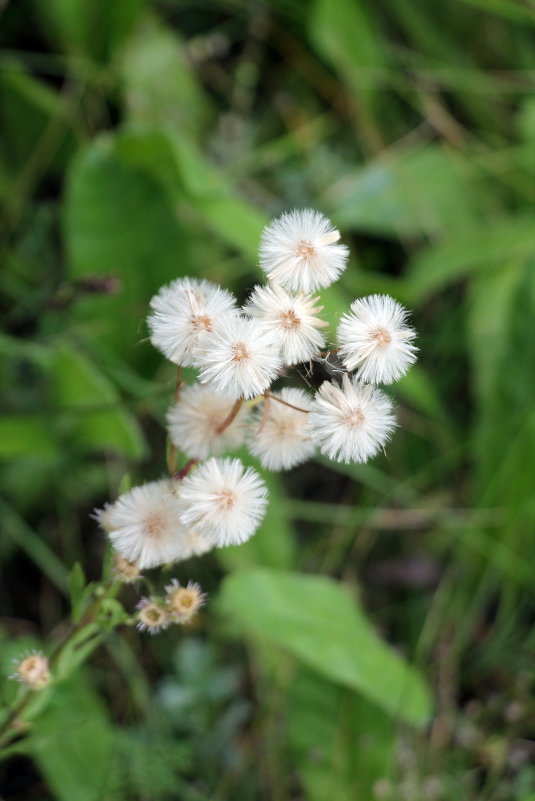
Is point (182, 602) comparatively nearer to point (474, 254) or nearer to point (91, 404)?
A: point (91, 404)

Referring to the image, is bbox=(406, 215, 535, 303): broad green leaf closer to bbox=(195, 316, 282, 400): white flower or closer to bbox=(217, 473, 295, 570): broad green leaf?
bbox=(217, 473, 295, 570): broad green leaf

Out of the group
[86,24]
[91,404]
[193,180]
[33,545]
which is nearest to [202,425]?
[91,404]

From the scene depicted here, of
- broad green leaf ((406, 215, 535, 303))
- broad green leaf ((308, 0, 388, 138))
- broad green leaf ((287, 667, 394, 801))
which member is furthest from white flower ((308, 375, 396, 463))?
broad green leaf ((308, 0, 388, 138))

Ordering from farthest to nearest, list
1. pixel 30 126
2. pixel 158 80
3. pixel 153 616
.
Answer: pixel 158 80
pixel 30 126
pixel 153 616

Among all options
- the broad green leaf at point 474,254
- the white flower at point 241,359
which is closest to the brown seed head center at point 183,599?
the white flower at point 241,359

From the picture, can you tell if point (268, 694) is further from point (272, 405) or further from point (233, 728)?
point (272, 405)

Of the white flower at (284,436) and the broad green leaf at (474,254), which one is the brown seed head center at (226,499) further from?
the broad green leaf at (474,254)
